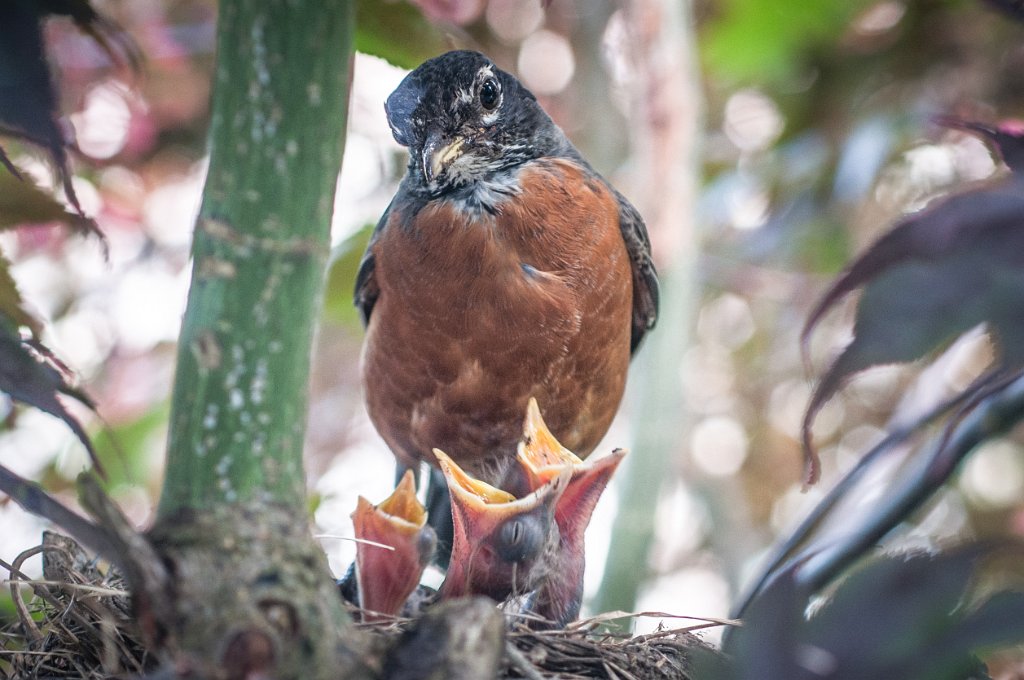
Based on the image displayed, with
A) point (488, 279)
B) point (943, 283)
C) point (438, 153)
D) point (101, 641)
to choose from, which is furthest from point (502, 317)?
point (943, 283)

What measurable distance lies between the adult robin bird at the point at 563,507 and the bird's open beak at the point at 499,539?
2.5 inches

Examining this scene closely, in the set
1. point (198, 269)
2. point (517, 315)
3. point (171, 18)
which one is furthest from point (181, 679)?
point (171, 18)

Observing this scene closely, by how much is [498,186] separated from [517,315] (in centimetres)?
30

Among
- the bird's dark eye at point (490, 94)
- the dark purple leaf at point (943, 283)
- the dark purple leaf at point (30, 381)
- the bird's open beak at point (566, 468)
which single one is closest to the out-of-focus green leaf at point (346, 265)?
the bird's dark eye at point (490, 94)

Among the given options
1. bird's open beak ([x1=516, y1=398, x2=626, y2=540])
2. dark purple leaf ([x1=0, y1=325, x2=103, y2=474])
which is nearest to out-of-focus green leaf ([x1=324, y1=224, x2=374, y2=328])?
bird's open beak ([x1=516, y1=398, x2=626, y2=540])

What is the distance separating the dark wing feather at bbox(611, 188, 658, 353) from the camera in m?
2.28

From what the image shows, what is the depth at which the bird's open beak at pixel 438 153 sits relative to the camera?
1.90m

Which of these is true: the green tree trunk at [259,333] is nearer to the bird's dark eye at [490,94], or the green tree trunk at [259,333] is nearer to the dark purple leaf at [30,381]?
the dark purple leaf at [30,381]

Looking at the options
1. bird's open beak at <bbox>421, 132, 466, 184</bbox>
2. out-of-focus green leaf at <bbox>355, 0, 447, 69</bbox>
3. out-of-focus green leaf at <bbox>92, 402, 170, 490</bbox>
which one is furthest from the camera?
out-of-focus green leaf at <bbox>92, 402, 170, 490</bbox>

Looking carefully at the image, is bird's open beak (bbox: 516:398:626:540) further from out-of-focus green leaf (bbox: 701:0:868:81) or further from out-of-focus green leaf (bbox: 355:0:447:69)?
out-of-focus green leaf (bbox: 701:0:868:81)

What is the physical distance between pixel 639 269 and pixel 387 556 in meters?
1.04

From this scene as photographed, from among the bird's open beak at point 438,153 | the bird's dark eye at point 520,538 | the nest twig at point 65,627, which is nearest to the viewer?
the nest twig at point 65,627

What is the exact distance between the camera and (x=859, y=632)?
635 millimetres

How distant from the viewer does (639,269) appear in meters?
2.36
